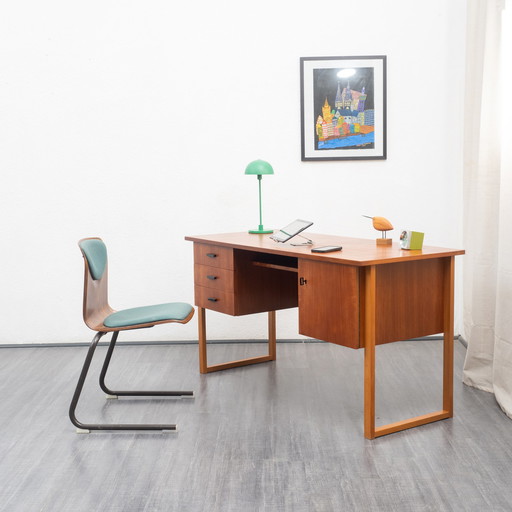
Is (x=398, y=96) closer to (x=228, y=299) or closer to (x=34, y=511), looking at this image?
(x=228, y=299)

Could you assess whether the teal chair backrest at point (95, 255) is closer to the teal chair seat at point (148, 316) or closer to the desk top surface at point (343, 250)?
the teal chair seat at point (148, 316)

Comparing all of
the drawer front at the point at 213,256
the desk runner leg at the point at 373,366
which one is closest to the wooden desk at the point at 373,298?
the desk runner leg at the point at 373,366

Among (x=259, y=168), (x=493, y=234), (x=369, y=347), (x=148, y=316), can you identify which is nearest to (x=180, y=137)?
(x=259, y=168)

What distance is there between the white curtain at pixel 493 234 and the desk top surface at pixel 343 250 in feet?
1.37

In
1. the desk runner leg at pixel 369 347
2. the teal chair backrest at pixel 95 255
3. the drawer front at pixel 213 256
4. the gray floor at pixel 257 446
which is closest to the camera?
the gray floor at pixel 257 446

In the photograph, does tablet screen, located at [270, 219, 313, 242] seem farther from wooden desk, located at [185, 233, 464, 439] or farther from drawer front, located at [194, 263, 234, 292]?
drawer front, located at [194, 263, 234, 292]

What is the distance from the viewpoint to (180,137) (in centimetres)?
439

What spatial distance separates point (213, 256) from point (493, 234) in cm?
147

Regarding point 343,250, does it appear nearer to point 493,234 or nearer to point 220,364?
point 493,234

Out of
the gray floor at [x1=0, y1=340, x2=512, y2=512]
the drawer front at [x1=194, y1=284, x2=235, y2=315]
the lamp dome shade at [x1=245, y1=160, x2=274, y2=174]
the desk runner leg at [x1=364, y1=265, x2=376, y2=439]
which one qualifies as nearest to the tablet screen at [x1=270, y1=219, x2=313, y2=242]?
the drawer front at [x1=194, y1=284, x2=235, y2=315]

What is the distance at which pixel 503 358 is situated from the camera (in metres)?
3.12

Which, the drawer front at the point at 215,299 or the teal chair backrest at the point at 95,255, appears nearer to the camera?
the teal chair backrest at the point at 95,255

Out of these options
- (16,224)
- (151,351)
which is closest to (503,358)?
(151,351)

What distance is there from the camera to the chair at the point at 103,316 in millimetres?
2900
